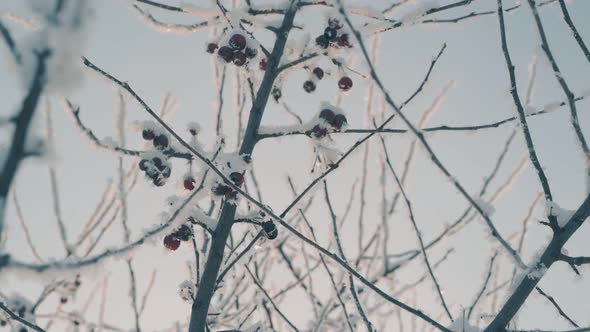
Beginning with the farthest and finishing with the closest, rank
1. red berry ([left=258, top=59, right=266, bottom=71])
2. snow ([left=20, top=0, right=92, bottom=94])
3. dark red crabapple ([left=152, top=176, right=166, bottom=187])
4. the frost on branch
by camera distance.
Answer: the frost on branch, red berry ([left=258, top=59, right=266, bottom=71]), dark red crabapple ([left=152, top=176, right=166, bottom=187]), snow ([left=20, top=0, right=92, bottom=94])

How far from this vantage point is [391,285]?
12.5 ft

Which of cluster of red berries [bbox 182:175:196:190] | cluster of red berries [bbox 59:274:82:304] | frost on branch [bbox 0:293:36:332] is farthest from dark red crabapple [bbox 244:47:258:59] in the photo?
cluster of red berries [bbox 59:274:82:304]

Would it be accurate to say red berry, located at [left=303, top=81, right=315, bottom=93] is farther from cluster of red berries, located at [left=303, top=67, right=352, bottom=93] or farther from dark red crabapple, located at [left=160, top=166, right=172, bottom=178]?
dark red crabapple, located at [left=160, top=166, right=172, bottom=178]

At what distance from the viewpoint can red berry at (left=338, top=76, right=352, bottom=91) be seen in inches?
108

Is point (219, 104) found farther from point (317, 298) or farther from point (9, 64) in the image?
point (9, 64)

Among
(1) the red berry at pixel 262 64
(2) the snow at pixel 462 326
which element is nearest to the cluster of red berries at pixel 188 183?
(1) the red berry at pixel 262 64

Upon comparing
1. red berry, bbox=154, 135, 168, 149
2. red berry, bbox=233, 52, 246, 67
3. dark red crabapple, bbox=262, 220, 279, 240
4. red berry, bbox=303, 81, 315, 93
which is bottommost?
dark red crabapple, bbox=262, 220, 279, 240

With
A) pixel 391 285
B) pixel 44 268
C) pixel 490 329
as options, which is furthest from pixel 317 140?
pixel 391 285

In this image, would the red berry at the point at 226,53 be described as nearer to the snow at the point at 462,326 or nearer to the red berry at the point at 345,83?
the red berry at the point at 345,83

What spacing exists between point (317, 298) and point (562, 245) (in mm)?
2201

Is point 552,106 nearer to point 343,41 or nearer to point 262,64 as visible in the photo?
point 343,41

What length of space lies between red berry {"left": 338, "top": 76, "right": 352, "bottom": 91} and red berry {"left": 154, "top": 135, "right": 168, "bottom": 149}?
3.21ft

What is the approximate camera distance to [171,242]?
2232 mm

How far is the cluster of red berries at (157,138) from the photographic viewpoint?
7.44 ft
